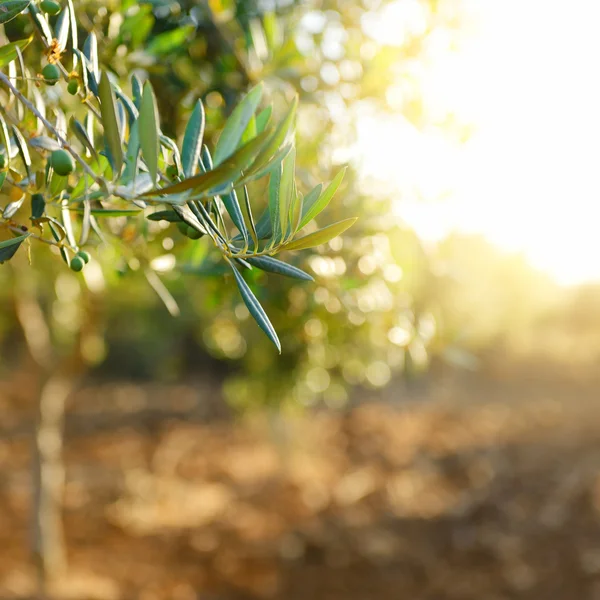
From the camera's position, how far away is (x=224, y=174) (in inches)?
32.1

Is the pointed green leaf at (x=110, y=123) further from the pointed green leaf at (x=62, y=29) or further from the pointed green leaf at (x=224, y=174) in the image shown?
the pointed green leaf at (x=62, y=29)

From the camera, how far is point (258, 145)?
0.79 meters

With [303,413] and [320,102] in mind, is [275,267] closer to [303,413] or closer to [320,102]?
[320,102]

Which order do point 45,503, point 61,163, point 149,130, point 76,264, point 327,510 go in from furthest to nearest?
point 327,510 → point 45,503 → point 76,264 → point 61,163 → point 149,130

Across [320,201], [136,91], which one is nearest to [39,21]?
[136,91]

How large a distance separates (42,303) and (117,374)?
28.5ft

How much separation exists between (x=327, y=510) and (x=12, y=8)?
7.97 m

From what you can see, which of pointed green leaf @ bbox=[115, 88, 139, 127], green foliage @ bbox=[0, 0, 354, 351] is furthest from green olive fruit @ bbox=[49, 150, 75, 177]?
pointed green leaf @ bbox=[115, 88, 139, 127]

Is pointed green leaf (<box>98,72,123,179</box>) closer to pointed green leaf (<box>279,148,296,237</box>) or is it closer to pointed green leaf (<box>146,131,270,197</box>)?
pointed green leaf (<box>146,131,270,197</box>)

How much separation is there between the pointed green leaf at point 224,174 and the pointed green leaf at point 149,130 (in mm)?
33

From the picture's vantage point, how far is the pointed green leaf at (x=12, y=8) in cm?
93

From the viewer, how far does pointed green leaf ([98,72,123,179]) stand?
Answer: 2.73ft

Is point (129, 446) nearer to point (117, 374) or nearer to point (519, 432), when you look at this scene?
point (519, 432)

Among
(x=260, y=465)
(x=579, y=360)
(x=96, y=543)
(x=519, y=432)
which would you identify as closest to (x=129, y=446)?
(x=260, y=465)
